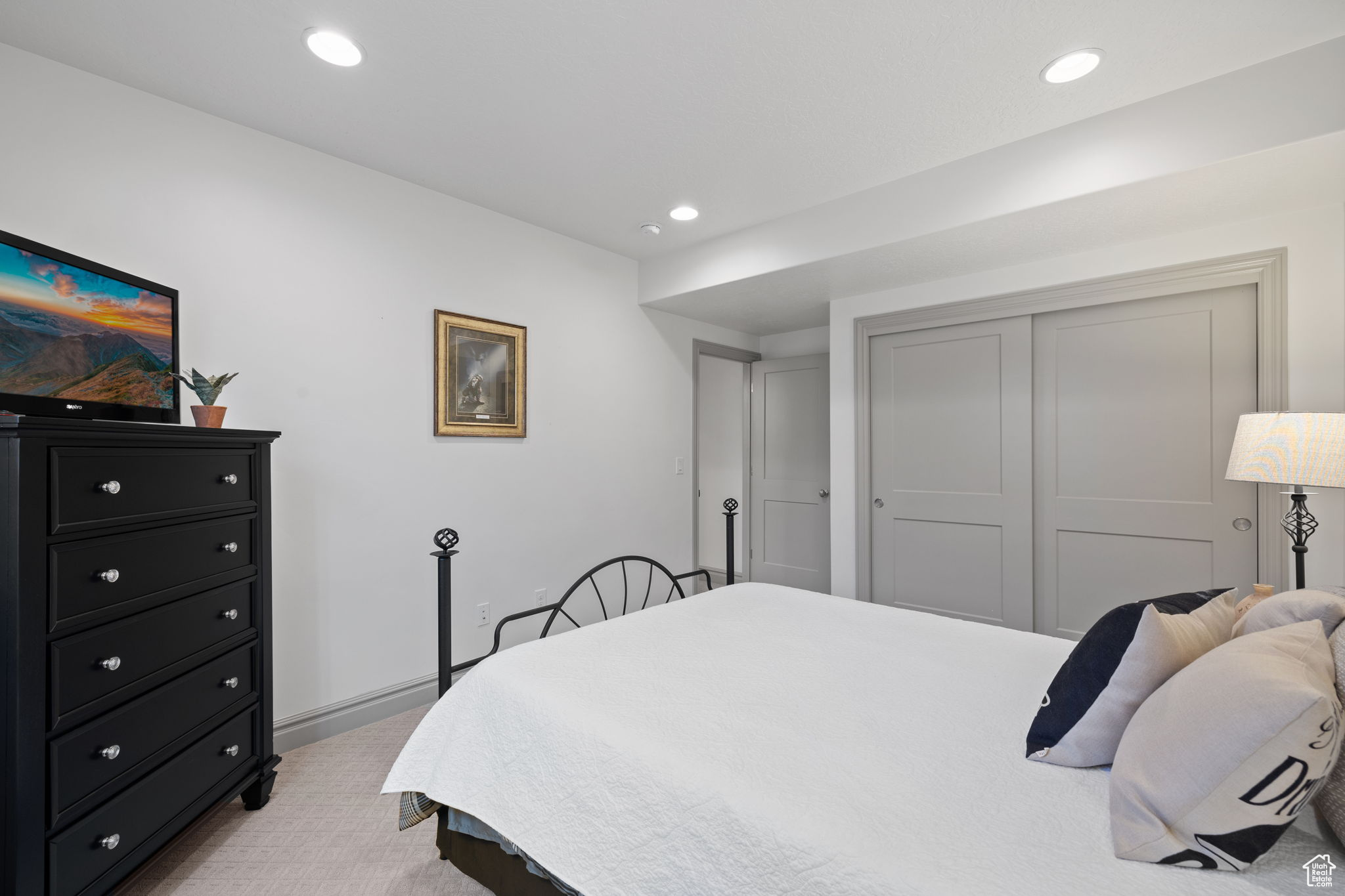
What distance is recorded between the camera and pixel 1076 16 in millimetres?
1722

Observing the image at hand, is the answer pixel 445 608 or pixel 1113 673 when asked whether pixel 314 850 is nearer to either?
pixel 445 608

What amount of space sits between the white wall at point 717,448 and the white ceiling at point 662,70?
9.25 ft

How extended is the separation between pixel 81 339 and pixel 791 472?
13.7 feet

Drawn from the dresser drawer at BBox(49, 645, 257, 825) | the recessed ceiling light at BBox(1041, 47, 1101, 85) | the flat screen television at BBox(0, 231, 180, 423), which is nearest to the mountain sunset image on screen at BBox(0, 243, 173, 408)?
the flat screen television at BBox(0, 231, 180, 423)

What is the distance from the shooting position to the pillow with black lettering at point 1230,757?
0.76m

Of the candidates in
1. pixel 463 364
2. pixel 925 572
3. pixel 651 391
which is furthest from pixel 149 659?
pixel 925 572

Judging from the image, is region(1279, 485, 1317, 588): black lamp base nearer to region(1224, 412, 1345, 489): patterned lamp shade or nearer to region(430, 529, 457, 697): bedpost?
region(1224, 412, 1345, 489): patterned lamp shade

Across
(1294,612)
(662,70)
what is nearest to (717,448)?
(662,70)

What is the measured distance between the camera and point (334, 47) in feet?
6.20

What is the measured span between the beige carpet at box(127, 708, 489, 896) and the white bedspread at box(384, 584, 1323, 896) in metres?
0.48

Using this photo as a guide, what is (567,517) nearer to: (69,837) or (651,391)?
(651,391)

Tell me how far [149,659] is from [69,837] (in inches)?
15.7

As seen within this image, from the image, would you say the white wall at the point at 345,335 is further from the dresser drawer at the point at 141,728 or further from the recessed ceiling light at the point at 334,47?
the dresser drawer at the point at 141,728

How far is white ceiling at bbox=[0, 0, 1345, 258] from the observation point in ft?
5.69
